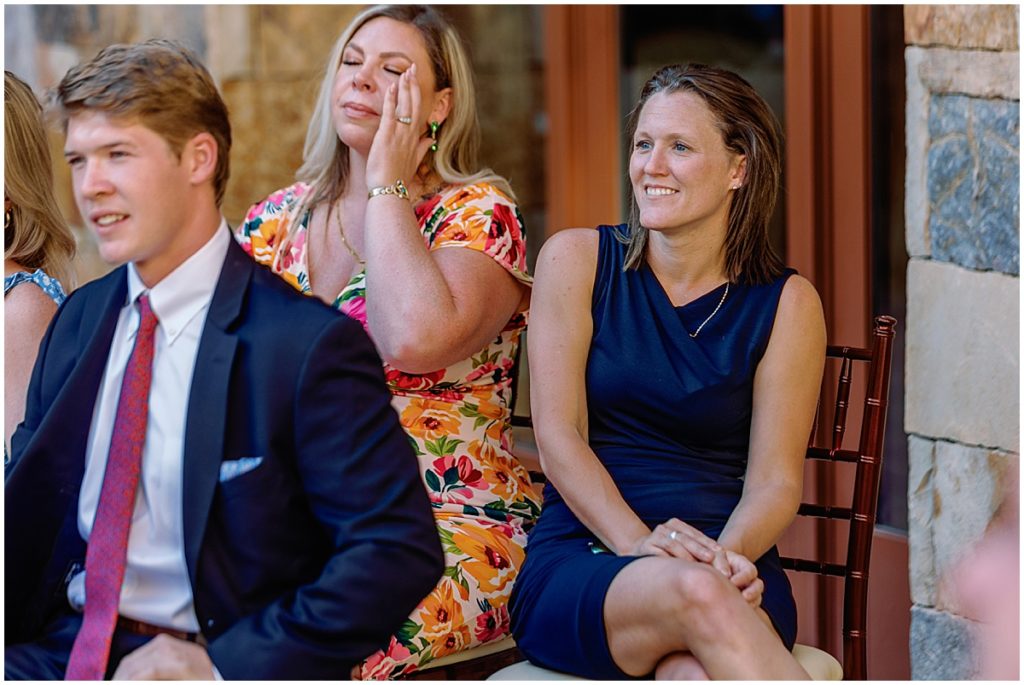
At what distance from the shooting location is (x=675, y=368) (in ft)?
8.72

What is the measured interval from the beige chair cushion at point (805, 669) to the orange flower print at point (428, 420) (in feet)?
1.59

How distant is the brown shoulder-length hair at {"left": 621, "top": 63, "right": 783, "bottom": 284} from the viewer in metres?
2.67

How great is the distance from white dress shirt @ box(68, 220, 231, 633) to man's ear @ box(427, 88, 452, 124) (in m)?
1.12

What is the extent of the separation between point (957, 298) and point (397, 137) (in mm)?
1194

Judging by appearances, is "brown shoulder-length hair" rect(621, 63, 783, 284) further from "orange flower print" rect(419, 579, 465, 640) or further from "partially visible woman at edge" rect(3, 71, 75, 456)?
"partially visible woman at edge" rect(3, 71, 75, 456)

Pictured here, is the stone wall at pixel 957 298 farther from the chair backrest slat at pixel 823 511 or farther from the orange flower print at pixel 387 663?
the orange flower print at pixel 387 663

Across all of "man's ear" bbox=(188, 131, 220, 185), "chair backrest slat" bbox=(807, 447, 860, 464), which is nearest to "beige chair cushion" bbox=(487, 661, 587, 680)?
"chair backrest slat" bbox=(807, 447, 860, 464)

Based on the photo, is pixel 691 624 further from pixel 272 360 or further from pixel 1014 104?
pixel 1014 104

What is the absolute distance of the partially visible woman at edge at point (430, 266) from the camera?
2.63 m

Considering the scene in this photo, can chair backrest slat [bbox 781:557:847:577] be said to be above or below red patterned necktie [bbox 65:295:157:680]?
below

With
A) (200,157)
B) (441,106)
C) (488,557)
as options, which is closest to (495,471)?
(488,557)

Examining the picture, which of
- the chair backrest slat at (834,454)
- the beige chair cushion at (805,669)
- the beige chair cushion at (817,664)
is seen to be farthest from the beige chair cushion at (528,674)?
the chair backrest slat at (834,454)

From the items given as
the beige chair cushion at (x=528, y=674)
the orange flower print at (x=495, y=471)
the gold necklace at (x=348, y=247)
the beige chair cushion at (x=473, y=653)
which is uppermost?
the gold necklace at (x=348, y=247)

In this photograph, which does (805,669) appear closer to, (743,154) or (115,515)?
(743,154)
